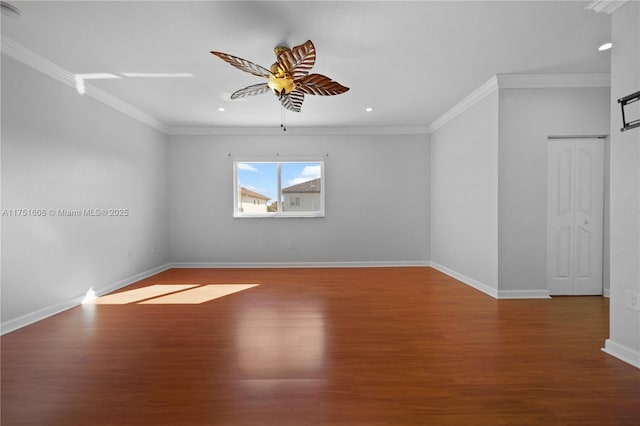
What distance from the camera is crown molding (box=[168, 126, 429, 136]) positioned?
5703 millimetres

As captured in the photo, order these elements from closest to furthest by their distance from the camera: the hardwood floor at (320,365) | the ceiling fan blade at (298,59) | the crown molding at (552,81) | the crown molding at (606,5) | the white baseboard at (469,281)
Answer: the hardwood floor at (320,365)
the crown molding at (606,5)
the ceiling fan blade at (298,59)
the crown molding at (552,81)
the white baseboard at (469,281)

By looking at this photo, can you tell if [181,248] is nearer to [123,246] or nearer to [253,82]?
[123,246]

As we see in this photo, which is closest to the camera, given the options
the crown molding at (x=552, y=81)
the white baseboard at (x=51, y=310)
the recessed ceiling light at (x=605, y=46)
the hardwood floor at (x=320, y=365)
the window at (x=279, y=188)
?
the hardwood floor at (x=320, y=365)

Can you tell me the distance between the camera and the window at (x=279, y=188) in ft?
19.2

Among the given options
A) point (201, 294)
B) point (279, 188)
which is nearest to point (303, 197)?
point (279, 188)

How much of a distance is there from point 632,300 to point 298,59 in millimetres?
2996

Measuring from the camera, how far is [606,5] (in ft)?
7.14

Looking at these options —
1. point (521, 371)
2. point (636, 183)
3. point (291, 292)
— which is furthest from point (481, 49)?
point (291, 292)

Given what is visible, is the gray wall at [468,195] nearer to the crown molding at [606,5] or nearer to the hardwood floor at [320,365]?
the hardwood floor at [320,365]

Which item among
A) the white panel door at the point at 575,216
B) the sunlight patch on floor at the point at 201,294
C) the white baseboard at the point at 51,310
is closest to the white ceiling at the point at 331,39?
the white panel door at the point at 575,216

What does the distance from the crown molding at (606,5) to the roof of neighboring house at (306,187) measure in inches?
169

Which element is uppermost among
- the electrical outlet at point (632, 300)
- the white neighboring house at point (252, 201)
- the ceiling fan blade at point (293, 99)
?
the ceiling fan blade at point (293, 99)

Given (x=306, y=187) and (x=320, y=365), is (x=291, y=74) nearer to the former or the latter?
(x=320, y=365)

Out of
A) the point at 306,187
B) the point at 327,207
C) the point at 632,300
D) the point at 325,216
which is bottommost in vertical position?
the point at 632,300
